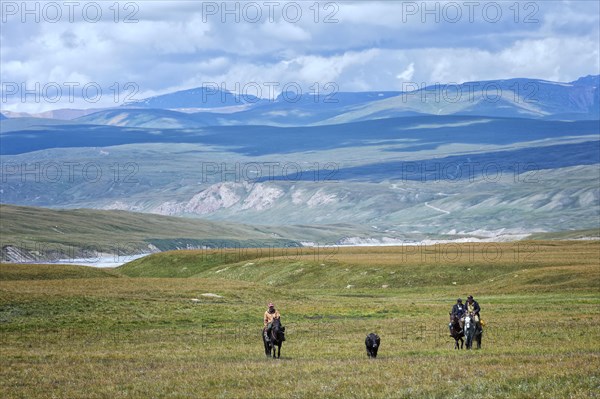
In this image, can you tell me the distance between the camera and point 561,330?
53.2 m

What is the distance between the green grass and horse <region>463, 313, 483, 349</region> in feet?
2.34

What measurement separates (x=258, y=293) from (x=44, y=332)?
114ft

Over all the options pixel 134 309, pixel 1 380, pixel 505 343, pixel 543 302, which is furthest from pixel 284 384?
pixel 543 302

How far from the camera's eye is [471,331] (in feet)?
153

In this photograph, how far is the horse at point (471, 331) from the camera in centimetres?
4662

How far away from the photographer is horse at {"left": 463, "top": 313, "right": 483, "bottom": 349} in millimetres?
46625

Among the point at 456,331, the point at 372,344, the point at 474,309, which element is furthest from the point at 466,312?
the point at 372,344

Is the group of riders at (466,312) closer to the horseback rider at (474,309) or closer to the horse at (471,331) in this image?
the horseback rider at (474,309)

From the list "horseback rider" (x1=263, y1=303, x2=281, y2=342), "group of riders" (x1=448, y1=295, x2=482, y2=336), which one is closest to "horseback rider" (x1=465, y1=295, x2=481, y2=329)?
"group of riders" (x1=448, y1=295, x2=482, y2=336)

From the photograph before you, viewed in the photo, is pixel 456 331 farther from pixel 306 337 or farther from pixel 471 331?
pixel 306 337

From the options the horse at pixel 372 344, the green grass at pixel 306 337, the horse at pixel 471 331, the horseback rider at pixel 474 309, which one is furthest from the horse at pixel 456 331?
the horse at pixel 372 344

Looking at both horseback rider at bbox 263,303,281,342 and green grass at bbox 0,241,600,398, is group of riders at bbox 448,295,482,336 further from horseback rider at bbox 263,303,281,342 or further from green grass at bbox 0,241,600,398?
horseback rider at bbox 263,303,281,342

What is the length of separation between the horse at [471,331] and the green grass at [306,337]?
2.34 ft

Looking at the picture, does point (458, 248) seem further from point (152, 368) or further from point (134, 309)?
point (152, 368)
